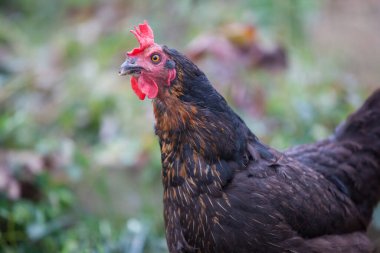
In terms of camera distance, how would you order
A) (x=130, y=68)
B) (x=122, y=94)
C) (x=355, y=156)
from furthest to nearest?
(x=122, y=94), (x=355, y=156), (x=130, y=68)

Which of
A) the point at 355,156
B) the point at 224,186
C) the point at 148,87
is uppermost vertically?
the point at 148,87

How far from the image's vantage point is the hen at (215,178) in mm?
3152

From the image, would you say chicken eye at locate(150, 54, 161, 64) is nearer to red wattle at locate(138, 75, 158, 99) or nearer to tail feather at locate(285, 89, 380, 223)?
red wattle at locate(138, 75, 158, 99)

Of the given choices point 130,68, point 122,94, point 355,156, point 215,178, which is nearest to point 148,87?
point 130,68

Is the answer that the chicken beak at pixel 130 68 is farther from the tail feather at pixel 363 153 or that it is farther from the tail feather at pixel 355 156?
the tail feather at pixel 363 153

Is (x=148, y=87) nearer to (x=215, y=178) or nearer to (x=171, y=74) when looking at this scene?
(x=171, y=74)

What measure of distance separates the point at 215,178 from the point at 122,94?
3.67 meters

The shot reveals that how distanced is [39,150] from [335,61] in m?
3.50

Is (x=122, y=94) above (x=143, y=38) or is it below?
above

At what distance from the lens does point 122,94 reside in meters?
6.73

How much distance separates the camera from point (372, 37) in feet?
25.2

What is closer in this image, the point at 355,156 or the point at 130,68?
the point at 130,68

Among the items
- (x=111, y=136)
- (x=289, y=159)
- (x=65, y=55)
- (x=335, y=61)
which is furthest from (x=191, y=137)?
(x=65, y=55)

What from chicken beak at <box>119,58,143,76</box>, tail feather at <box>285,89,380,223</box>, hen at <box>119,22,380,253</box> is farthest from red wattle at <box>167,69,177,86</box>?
tail feather at <box>285,89,380,223</box>
